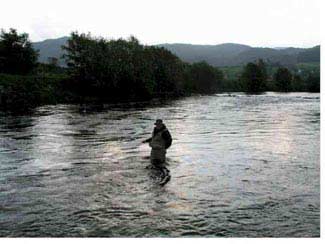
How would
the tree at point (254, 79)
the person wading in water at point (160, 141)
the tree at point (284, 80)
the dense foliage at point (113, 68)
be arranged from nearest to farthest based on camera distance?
the person wading in water at point (160, 141) < the dense foliage at point (113, 68) < the tree at point (254, 79) < the tree at point (284, 80)

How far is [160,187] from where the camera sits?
1788 cm

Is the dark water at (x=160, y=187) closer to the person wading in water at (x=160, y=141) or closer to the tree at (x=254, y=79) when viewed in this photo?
the person wading in water at (x=160, y=141)

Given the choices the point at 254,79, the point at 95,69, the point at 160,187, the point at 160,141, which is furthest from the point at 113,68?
the point at 254,79

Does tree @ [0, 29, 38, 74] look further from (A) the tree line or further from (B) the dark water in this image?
(B) the dark water

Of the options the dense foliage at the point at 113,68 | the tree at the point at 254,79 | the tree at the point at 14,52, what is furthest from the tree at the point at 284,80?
the tree at the point at 14,52

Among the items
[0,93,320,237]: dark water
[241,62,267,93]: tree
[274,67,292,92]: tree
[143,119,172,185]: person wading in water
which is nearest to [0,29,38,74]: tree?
[0,93,320,237]: dark water

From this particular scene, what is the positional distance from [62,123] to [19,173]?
2233cm

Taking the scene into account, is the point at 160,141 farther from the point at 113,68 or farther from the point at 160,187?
the point at 113,68

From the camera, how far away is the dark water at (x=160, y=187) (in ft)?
44.5

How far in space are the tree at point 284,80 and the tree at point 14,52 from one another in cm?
10423

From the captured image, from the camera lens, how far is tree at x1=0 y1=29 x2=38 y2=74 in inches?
3219

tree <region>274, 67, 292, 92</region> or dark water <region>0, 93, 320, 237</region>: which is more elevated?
tree <region>274, 67, 292, 92</region>

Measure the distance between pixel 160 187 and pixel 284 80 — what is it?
156 m

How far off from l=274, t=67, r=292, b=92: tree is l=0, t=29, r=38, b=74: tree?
104235 mm
